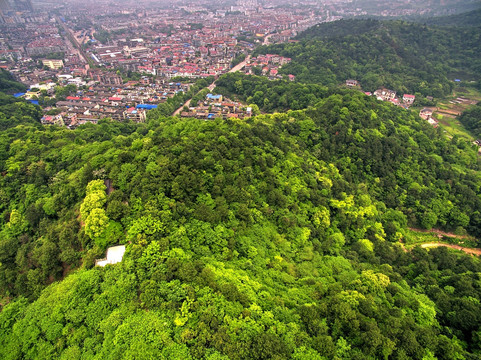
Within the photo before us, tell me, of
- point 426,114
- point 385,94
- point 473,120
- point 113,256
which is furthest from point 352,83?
point 113,256

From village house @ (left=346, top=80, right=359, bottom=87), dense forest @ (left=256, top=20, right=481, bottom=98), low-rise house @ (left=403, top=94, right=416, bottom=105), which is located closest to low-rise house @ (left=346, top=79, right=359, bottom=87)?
village house @ (left=346, top=80, right=359, bottom=87)

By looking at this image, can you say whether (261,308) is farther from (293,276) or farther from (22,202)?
(22,202)

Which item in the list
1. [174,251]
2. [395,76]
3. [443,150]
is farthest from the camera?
[395,76]

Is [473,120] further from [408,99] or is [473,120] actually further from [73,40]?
[73,40]

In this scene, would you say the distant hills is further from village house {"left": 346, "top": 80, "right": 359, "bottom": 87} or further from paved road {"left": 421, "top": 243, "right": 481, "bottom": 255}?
paved road {"left": 421, "top": 243, "right": 481, "bottom": 255}

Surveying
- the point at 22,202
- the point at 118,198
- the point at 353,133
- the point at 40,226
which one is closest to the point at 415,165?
the point at 353,133
